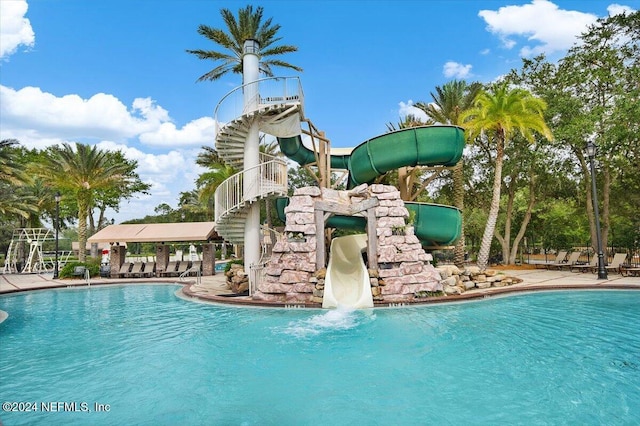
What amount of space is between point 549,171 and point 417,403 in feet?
65.5

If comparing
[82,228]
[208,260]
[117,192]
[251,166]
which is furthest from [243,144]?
[117,192]

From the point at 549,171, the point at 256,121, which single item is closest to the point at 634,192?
the point at 549,171

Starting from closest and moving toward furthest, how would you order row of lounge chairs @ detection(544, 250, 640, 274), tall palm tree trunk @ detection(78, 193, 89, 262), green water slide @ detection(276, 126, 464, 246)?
green water slide @ detection(276, 126, 464, 246) < row of lounge chairs @ detection(544, 250, 640, 274) < tall palm tree trunk @ detection(78, 193, 89, 262)

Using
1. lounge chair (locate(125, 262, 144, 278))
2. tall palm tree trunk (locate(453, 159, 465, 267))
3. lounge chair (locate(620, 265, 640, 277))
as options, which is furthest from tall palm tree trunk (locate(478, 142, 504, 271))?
lounge chair (locate(125, 262, 144, 278))

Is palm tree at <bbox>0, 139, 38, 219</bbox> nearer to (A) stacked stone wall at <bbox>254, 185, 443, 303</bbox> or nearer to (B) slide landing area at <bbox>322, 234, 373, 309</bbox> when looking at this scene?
(A) stacked stone wall at <bbox>254, 185, 443, 303</bbox>

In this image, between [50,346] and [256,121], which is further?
[256,121]

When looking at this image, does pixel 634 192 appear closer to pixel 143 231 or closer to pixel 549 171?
pixel 549 171

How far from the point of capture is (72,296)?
1388 cm

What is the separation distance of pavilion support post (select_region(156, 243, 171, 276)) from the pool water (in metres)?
10.2

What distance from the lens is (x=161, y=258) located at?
20250mm

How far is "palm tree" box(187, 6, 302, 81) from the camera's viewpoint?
1603 cm

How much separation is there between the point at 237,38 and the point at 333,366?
15052 mm

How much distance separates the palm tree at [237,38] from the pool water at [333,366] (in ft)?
39.3

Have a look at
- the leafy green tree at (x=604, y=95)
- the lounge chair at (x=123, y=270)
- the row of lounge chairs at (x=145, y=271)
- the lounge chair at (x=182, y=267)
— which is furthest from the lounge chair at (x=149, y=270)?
the leafy green tree at (x=604, y=95)
